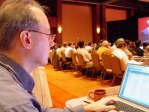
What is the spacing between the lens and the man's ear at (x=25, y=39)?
77 centimetres

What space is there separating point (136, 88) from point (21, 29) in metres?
0.97

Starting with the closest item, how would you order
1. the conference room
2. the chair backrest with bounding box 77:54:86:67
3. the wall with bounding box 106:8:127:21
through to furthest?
the conference room
the chair backrest with bounding box 77:54:86:67
the wall with bounding box 106:8:127:21

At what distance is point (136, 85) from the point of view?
151 centimetres

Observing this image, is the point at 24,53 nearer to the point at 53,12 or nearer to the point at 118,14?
the point at 53,12

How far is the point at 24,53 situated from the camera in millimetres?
787

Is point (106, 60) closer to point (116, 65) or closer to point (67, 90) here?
point (116, 65)

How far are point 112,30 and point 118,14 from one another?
3.93 feet

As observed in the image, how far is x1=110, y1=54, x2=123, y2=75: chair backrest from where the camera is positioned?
5145 millimetres

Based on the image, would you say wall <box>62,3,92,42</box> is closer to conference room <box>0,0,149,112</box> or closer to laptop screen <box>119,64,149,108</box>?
conference room <box>0,0,149,112</box>

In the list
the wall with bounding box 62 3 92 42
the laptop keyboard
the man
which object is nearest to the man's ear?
the man

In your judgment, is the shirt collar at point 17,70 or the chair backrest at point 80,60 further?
the chair backrest at point 80,60

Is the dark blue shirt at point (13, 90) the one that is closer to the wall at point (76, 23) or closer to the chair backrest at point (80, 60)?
the chair backrest at point (80, 60)

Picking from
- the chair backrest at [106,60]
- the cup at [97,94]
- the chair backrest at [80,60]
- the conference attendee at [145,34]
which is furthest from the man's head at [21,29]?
the conference attendee at [145,34]

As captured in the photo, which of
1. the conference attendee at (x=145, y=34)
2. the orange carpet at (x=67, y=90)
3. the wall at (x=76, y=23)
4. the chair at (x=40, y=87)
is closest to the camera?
the chair at (x=40, y=87)
